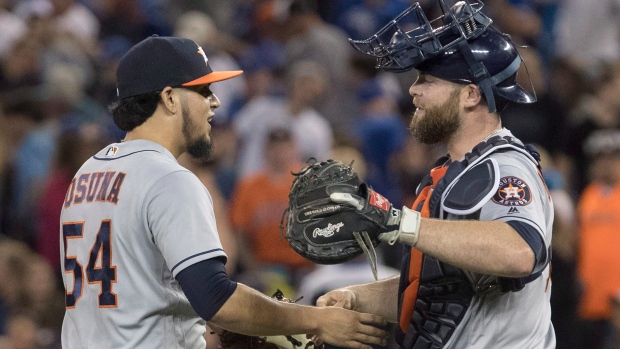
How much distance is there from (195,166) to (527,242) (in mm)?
5226

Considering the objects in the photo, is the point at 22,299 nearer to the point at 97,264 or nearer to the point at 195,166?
the point at 195,166

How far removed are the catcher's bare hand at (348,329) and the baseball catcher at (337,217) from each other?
0.96 feet

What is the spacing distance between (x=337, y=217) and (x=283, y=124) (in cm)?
567

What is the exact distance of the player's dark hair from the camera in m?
4.50

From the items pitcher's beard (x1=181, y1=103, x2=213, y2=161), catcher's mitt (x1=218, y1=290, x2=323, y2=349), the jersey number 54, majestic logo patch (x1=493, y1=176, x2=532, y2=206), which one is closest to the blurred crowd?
catcher's mitt (x1=218, y1=290, x2=323, y2=349)

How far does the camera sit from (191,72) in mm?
4492

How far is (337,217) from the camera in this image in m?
4.27

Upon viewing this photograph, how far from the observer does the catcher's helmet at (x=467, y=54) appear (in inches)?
180

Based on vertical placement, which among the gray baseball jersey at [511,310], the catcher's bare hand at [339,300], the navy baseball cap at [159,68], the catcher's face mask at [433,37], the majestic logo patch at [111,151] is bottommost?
the catcher's bare hand at [339,300]

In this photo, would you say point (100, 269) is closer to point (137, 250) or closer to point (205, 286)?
point (137, 250)

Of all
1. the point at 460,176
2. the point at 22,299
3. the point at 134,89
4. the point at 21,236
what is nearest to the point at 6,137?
the point at 21,236

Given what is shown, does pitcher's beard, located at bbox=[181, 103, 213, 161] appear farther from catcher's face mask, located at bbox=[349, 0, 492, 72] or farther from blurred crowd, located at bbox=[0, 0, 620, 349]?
blurred crowd, located at bbox=[0, 0, 620, 349]

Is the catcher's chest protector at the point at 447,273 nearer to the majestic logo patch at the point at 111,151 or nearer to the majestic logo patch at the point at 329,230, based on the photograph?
the majestic logo patch at the point at 329,230

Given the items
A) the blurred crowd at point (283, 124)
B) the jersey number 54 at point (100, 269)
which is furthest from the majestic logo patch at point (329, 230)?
the blurred crowd at point (283, 124)
